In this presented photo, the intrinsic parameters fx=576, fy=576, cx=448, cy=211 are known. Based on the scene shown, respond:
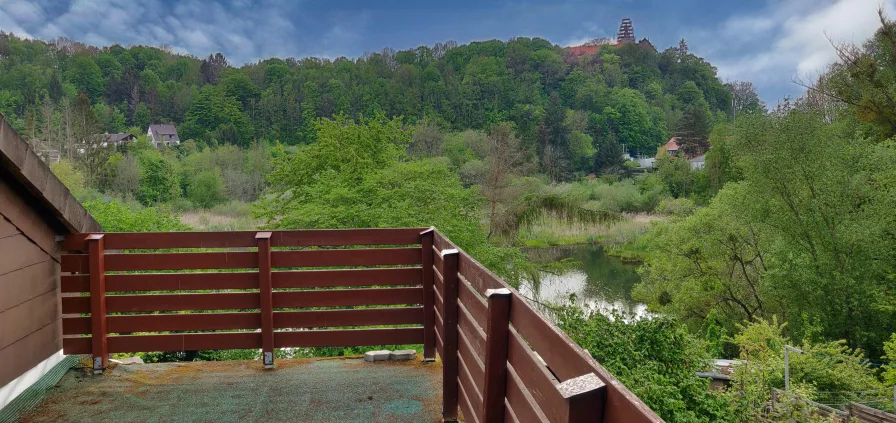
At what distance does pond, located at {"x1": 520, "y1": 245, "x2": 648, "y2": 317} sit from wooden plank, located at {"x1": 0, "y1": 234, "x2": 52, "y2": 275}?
13.8 metres

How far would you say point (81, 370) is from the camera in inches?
137

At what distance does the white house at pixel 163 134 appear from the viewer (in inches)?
1882

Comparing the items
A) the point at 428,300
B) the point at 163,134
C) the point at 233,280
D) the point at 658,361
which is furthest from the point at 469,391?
the point at 163,134

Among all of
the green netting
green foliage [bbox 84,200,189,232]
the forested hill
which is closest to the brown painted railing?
the green netting

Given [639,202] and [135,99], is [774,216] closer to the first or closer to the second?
[639,202]

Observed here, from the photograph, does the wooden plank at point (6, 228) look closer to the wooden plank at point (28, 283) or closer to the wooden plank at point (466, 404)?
the wooden plank at point (28, 283)

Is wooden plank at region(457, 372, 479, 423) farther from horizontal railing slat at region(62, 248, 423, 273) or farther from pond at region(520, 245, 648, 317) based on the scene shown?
pond at region(520, 245, 648, 317)

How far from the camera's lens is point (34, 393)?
3.08m

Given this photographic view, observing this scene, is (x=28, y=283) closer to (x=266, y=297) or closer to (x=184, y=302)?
(x=184, y=302)

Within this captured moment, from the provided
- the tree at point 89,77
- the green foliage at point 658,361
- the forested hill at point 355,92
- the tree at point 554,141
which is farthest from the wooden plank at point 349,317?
the tree at point 89,77

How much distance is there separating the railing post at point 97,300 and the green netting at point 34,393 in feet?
0.61

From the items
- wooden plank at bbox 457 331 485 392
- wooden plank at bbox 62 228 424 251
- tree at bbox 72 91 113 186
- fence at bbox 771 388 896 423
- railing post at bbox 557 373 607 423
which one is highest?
tree at bbox 72 91 113 186

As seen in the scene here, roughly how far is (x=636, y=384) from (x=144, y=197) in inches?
1316

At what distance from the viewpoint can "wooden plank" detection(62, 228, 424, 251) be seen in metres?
3.46
